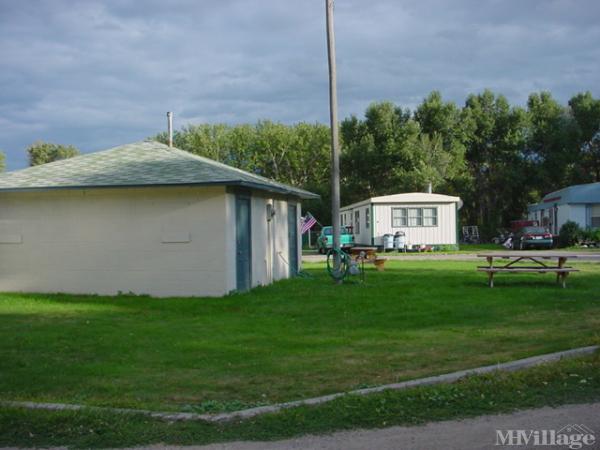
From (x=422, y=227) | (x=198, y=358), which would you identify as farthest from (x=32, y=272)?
(x=422, y=227)

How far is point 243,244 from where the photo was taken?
16.2 m

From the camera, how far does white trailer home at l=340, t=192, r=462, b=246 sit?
35594mm

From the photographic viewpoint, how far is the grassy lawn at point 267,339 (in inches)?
277

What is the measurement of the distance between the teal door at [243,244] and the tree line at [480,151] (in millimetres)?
32821

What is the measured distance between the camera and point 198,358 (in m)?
8.52

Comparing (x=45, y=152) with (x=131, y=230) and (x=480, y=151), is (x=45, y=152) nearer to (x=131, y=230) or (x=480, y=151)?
(x=480, y=151)

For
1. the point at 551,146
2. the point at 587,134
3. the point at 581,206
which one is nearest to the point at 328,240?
the point at 581,206

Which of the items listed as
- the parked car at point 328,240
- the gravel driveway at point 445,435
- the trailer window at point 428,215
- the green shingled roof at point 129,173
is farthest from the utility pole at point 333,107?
the trailer window at point 428,215

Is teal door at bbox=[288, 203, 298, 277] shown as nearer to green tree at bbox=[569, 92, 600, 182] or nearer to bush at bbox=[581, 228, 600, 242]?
bush at bbox=[581, 228, 600, 242]

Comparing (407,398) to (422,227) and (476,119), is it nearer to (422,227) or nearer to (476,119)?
(422,227)

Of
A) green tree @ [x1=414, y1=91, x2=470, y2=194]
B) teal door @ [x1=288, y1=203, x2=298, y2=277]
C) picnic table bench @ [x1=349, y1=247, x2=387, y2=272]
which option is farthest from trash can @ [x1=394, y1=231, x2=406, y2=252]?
green tree @ [x1=414, y1=91, x2=470, y2=194]

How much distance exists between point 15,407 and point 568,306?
10031 millimetres

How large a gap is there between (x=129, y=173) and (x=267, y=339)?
788 cm

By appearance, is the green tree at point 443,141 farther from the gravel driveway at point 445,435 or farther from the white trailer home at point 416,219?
the gravel driveway at point 445,435
